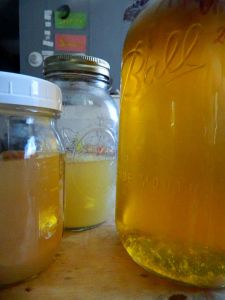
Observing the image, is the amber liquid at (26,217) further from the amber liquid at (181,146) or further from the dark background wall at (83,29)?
the dark background wall at (83,29)

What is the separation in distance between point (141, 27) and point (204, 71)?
9 centimetres

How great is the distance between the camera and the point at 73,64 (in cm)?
38

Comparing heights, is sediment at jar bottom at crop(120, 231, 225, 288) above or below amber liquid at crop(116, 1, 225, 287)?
below

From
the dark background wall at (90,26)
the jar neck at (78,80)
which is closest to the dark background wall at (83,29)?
the dark background wall at (90,26)

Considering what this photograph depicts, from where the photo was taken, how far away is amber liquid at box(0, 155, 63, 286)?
0.83 feet

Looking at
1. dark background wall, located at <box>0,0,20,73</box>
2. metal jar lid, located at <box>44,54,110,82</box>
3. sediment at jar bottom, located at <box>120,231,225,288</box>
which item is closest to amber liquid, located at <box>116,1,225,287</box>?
sediment at jar bottom, located at <box>120,231,225,288</box>

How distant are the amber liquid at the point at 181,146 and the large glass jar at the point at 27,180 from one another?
0.30 feet

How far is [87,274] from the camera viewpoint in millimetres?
288

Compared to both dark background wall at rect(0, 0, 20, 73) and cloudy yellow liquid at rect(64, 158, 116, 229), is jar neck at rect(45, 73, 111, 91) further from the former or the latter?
dark background wall at rect(0, 0, 20, 73)

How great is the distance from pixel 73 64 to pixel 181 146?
0.67 ft

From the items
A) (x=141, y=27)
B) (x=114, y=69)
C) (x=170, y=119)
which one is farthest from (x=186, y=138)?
(x=114, y=69)

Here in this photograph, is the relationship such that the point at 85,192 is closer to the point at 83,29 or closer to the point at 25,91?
the point at 25,91

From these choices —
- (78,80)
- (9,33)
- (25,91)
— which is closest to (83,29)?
(9,33)

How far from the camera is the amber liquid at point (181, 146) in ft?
0.82
